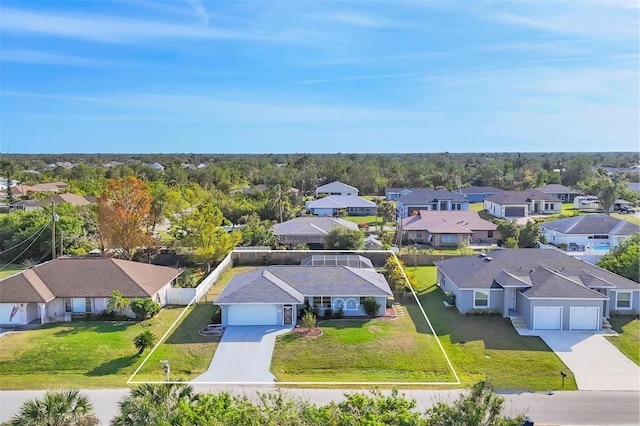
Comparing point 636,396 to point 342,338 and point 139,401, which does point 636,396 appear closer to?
point 342,338

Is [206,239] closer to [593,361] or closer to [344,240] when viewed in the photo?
[344,240]

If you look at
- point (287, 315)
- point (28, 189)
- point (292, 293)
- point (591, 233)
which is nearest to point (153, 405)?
point (287, 315)

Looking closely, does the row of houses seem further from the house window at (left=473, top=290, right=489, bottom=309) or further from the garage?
the garage

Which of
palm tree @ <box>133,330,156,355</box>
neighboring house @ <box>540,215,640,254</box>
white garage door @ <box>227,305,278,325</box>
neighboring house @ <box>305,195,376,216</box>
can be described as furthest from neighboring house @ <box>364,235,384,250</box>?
palm tree @ <box>133,330,156,355</box>

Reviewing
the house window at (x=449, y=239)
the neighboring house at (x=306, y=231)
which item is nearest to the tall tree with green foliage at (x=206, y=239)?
the neighboring house at (x=306, y=231)

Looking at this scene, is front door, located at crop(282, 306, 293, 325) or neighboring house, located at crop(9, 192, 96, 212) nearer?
front door, located at crop(282, 306, 293, 325)

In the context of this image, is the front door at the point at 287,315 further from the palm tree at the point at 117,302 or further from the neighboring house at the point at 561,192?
the neighboring house at the point at 561,192
